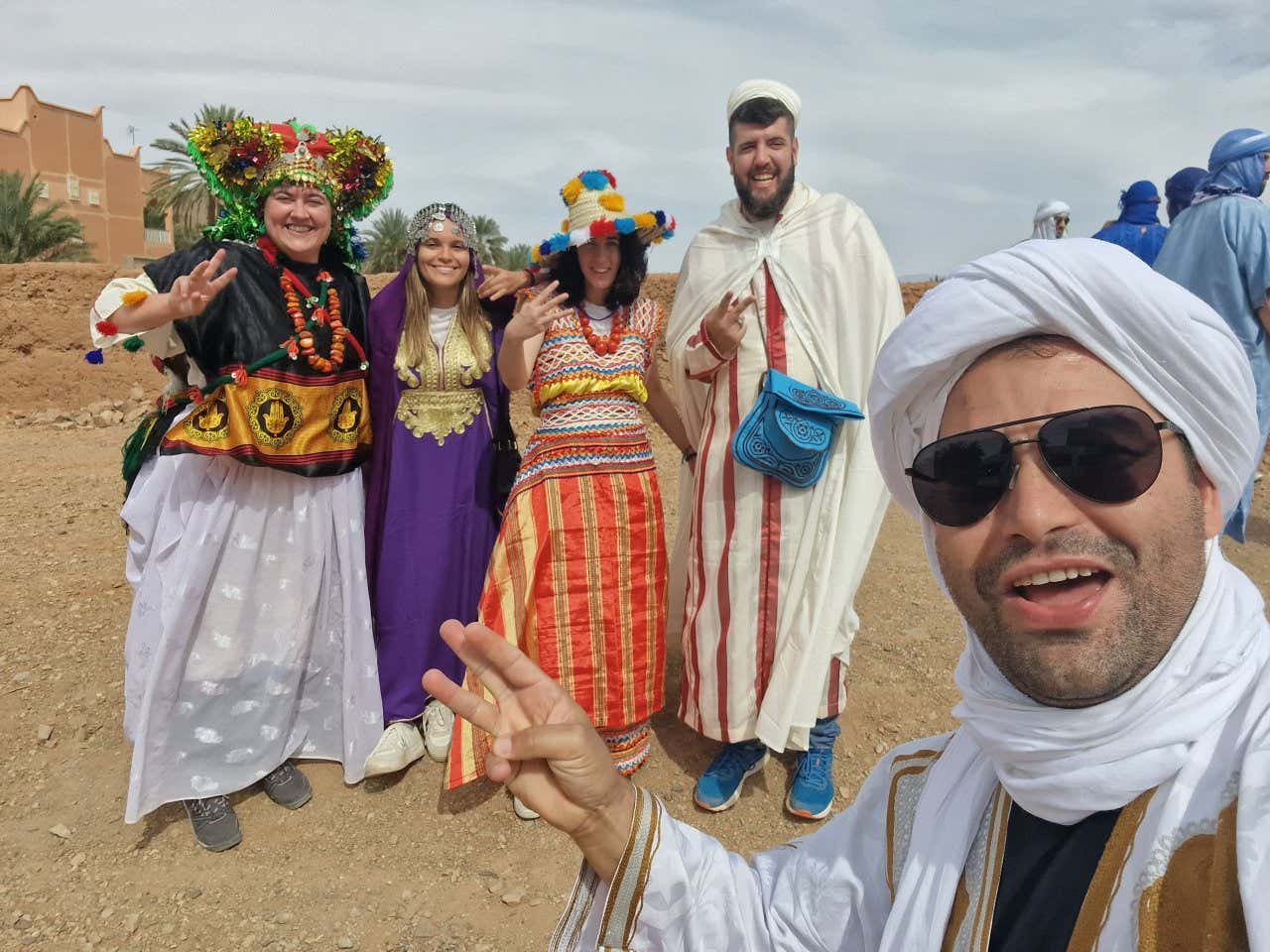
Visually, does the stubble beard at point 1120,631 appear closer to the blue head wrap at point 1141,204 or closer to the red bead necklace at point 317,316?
the red bead necklace at point 317,316

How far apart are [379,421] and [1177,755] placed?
272 cm

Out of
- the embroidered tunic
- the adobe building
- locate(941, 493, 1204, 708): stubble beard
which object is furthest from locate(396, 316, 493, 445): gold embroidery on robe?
the adobe building

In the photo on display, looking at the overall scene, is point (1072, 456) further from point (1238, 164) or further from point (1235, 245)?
point (1238, 164)

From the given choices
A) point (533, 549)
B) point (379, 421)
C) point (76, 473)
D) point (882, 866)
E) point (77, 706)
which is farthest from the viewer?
point (76, 473)

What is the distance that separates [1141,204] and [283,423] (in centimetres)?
546

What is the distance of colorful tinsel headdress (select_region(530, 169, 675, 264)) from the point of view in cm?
286

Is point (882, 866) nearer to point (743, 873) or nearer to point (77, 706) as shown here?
point (743, 873)

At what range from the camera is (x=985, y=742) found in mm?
1062

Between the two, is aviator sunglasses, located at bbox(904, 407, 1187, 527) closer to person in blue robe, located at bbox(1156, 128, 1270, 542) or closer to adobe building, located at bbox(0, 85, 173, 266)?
person in blue robe, located at bbox(1156, 128, 1270, 542)

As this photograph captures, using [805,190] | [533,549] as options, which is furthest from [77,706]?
[805,190]

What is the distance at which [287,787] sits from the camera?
2.97 meters

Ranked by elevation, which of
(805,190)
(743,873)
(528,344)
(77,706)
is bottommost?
(77,706)

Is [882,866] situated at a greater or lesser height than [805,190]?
lesser

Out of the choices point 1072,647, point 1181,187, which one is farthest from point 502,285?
point 1181,187
